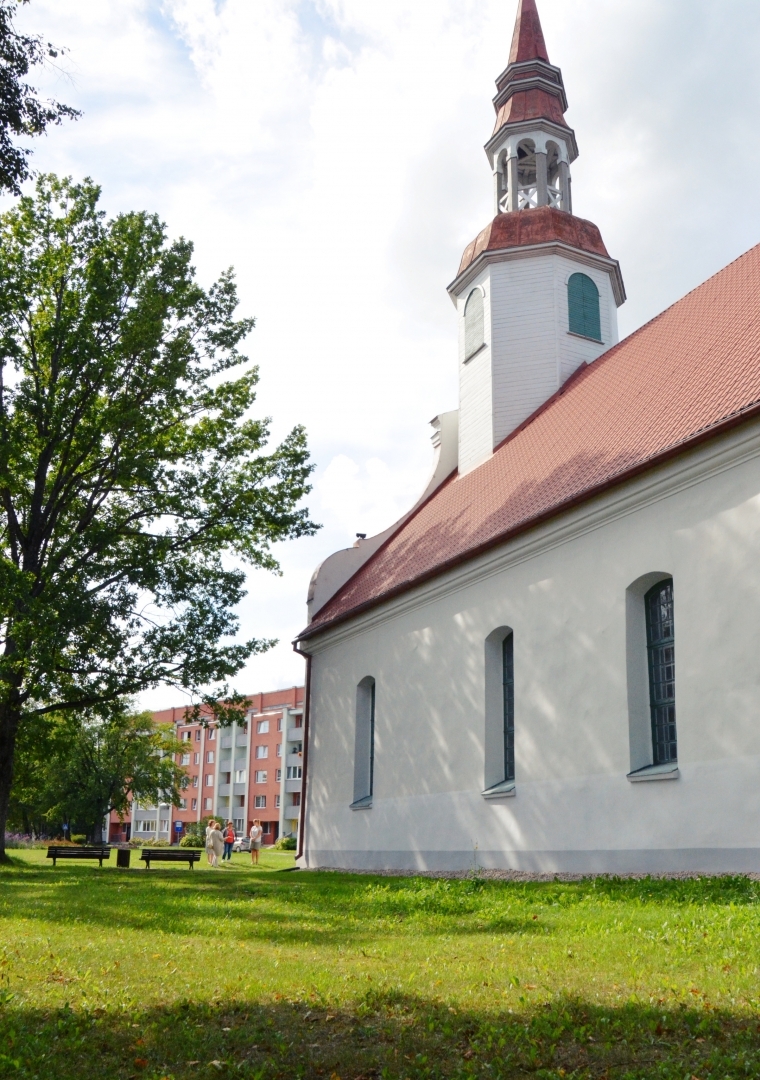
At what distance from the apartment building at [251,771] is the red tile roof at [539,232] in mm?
62891

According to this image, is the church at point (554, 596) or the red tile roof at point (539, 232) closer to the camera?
the church at point (554, 596)

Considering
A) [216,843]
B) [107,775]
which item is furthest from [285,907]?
[107,775]

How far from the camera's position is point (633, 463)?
42.9ft

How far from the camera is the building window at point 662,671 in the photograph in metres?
12.7

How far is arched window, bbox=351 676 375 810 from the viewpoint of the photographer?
2112 centimetres

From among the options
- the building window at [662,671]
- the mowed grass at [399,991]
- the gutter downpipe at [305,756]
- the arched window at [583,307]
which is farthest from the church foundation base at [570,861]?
the arched window at [583,307]

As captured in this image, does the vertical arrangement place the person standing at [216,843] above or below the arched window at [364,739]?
below

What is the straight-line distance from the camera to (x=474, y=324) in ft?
80.1

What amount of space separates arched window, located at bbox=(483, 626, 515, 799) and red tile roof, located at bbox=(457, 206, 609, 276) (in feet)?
37.8

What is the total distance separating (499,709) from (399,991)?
1059 centimetres

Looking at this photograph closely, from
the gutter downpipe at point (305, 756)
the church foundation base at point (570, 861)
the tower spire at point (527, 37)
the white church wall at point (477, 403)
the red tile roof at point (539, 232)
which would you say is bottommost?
the church foundation base at point (570, 861)

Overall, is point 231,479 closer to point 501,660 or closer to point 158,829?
point 501,660

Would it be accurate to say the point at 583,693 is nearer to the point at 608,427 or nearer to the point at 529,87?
the point at 608,427

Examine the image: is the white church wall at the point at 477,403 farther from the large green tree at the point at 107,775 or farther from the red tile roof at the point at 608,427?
the large green tree at the point at 107,775
